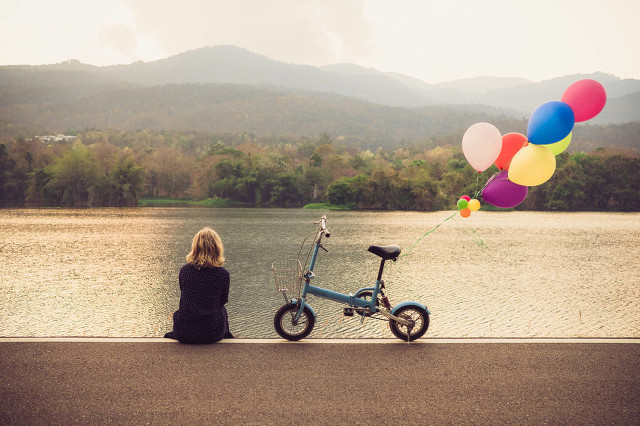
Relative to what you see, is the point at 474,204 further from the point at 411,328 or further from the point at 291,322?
the point at 291,322

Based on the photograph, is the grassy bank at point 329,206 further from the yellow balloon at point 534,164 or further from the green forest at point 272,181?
the yellow balloon at point 534,164

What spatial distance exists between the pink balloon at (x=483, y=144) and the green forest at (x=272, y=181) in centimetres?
6952

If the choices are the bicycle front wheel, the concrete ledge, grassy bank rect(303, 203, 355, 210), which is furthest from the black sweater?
grassy bank rect(303, 203, 355, 210)

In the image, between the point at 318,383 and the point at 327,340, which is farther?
the point at 327,340

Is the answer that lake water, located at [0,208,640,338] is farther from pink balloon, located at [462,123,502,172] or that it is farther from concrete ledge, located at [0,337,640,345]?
pink balloon, located at [462,123,502,172]

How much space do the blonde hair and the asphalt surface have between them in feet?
3.20

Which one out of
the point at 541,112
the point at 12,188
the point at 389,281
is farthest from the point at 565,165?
the point at 12,188

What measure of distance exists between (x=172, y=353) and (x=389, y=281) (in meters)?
10.8

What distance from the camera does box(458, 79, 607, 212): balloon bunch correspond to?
6.48 meters

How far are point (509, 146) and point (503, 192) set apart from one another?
2.43ft

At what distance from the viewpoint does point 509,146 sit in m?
7.46

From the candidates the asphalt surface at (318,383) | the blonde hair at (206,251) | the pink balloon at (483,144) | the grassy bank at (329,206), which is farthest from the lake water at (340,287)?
the grassy bank at (329,206)

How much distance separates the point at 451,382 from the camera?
4.68 metres

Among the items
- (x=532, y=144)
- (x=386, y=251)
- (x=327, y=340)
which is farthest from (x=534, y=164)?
(x=327, y=340)
